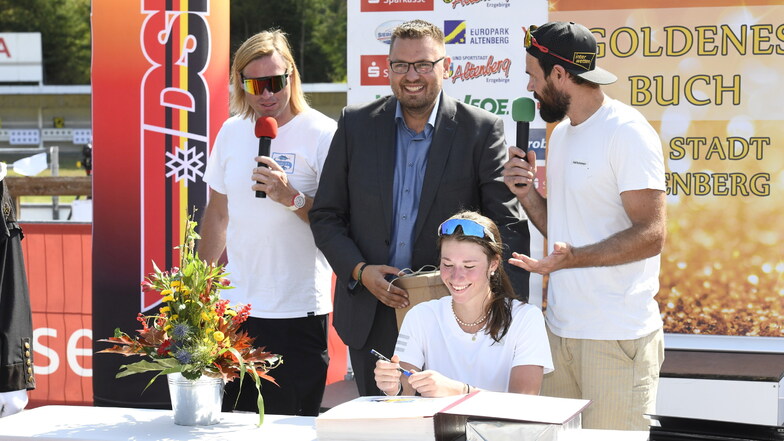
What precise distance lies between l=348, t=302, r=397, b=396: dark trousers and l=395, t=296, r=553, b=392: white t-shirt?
0.51 metres

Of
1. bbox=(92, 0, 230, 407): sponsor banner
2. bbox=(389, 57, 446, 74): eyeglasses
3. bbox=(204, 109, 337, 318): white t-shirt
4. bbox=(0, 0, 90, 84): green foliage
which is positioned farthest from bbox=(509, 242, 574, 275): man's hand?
bbox=(0, 0, 90, 84): green foliage

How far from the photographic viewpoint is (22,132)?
30844 millimetres

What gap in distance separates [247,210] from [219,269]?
117cm

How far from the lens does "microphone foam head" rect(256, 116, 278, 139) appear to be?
3279 mm

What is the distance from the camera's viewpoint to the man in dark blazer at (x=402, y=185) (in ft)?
10.3

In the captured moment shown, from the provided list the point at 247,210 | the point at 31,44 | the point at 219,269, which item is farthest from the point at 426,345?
the point at 31,44

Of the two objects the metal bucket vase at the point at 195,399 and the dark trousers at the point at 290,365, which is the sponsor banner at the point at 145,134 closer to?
the dark trousers at the point at 290,365

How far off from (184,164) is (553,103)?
1957mm

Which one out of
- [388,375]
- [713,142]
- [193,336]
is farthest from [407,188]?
[713,142]

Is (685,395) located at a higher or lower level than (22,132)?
lower

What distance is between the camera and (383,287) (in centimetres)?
302

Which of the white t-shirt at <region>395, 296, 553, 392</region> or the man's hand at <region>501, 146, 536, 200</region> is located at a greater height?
the man's hand at <region>501, 146, 536, 200</region>

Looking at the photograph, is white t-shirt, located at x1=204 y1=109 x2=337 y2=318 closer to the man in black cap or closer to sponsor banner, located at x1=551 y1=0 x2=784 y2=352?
the man in black cap

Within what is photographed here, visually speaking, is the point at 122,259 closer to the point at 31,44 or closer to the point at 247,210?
the point at 247,210
